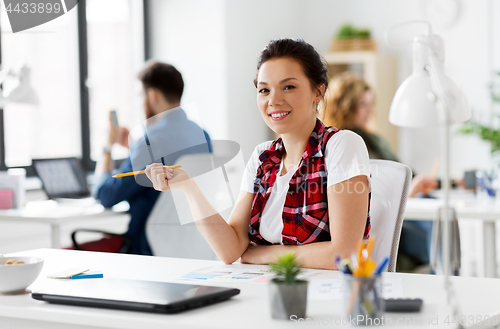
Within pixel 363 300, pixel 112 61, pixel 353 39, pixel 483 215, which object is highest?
pixel 353 39

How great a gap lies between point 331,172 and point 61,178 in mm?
2041

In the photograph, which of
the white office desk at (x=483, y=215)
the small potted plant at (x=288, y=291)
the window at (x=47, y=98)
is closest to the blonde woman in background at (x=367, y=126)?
the white office desk at (x=483, y=215)

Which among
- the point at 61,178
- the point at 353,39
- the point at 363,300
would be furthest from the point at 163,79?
the point at 353,39

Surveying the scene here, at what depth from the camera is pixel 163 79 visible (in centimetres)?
255

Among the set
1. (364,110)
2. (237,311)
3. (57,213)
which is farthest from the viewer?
(364,110)

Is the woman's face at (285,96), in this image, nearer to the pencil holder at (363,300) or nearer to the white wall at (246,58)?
the pencil holder at (363,300)

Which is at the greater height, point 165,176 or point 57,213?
point 165,176

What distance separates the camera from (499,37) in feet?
14.4

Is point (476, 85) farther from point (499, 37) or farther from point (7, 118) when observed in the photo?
point (7, 118)

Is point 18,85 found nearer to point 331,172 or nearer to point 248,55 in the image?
point 331,172

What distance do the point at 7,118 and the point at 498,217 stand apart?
2.66 metres

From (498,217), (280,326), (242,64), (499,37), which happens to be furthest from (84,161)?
(280,326)

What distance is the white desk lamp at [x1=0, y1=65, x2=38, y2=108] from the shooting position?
248cm

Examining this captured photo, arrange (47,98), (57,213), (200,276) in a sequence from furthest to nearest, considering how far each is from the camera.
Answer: (47,98) < (57,213) < (200,276)
